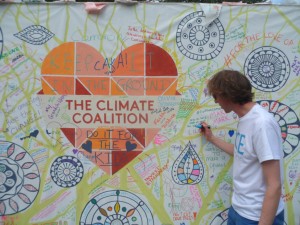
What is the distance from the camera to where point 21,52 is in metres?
2.37

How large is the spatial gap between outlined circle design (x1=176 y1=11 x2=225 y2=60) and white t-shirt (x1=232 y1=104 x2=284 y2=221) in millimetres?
726

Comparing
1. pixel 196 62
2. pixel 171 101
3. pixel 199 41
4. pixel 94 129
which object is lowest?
pixel 94 129

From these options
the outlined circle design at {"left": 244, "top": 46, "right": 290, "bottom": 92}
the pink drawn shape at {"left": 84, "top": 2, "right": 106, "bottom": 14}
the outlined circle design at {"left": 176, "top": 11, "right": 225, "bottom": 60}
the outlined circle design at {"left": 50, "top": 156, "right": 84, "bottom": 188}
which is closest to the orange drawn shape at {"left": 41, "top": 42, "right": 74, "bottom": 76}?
the pink drawn shape at {"left": 84, "top": 2, "right": 106, "bottom": 14}

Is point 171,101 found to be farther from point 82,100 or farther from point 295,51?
point 295,51

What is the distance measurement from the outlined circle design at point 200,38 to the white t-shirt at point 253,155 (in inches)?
28.6

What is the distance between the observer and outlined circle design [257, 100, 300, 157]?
244 centimetres

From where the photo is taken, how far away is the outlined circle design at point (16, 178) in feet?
7.92

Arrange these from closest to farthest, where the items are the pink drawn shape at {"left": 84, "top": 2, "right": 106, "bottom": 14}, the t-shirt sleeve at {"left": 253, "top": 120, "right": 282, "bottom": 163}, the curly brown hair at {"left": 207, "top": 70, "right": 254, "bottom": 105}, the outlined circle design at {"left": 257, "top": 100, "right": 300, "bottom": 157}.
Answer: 1. the t-shirt sleeve at {"left": 253, "top": 120, "right": 282, "bottom": 163}
2. the curly brown hair at {"left": 207, "top": 70, "right": 254, "bottom": 105}
3. the pink drawn shape at {"left": 84, "top": 2, "right": 106, "bottom": 14}
4. the outlined circle design at {"left": 257, "top": 100, "right": 300, "bottom": 157}

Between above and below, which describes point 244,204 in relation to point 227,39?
below

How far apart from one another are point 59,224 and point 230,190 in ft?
4.27

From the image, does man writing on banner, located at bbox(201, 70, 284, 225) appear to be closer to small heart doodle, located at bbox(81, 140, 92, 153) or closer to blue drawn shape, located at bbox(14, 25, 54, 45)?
small heart doodle, located at bbox(81, 140, 92, 153)

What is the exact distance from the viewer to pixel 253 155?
176cm

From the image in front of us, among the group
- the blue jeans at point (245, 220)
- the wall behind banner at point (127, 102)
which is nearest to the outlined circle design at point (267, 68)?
the wall behind banner at point (127, 102)

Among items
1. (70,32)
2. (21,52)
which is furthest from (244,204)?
(21,52)
